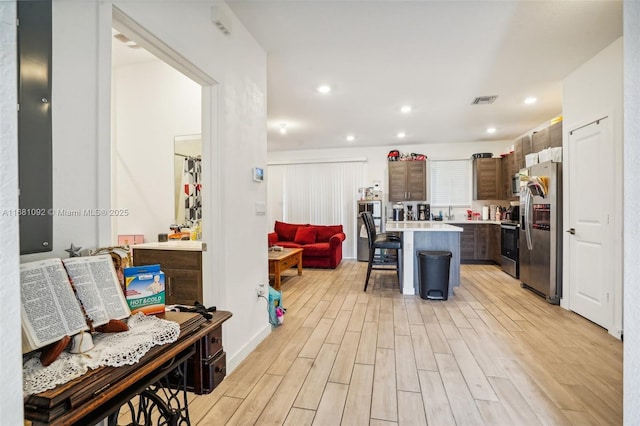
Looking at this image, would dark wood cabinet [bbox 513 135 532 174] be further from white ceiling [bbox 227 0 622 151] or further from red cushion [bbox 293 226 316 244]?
red cushion [bbox 293 226 316 244]

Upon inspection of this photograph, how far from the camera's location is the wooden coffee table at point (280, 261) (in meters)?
4.31

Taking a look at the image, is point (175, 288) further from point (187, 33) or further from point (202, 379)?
point (187, 33)

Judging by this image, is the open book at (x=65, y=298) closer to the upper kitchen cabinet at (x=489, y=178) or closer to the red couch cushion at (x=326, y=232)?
the red couch cushion at (x=326, y=232)

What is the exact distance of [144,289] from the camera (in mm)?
1057

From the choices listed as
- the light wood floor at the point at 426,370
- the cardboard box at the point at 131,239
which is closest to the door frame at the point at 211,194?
the light wood floor at the point at 426,370

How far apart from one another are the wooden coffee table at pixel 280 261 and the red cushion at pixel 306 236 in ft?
3.20

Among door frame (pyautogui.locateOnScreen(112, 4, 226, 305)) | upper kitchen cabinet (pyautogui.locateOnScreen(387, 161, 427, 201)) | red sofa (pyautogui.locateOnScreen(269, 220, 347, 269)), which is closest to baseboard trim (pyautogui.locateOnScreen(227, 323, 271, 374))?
door frame (pyautogui.locateOnScreen(112, 4, 226, 305))

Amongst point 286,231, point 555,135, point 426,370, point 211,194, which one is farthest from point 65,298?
point 286,231

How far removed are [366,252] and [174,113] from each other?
4.80 meters

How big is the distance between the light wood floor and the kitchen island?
57cm

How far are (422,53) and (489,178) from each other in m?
4.40

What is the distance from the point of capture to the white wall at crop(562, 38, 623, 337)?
105 inches

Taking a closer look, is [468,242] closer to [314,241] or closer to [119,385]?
[314,241]

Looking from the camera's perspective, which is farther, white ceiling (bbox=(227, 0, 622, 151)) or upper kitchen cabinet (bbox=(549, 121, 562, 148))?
upper kitchen cabinet (bbox=(549, 121, 562, 148))
